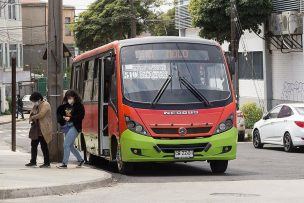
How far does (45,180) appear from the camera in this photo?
1523cm

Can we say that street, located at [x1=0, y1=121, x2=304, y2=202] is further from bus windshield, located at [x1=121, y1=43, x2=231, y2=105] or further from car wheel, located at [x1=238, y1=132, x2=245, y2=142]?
car wheel, located at [x1=238, y1=132, x2=245, y2=142]

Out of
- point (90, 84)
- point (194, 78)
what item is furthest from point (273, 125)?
point (194, 78)

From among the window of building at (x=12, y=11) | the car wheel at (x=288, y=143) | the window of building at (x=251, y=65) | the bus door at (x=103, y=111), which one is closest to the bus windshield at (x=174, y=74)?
the bus door at (x=103, y=111)

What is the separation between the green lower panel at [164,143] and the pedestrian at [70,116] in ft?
4.52

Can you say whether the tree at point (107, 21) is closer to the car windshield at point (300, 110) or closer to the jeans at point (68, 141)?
the car windshield at point (300, 110)

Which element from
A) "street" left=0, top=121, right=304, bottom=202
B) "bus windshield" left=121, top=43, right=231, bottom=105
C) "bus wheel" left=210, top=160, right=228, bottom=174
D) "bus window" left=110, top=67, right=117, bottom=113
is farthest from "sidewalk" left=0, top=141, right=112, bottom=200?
"bus wheel" left=210, top=160, right=228, bottom=174

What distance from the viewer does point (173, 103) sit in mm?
17328

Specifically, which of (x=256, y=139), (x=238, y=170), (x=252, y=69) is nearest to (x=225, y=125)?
(x=238, y=170)

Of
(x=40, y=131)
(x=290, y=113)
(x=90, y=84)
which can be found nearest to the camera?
(x=40, y=131)

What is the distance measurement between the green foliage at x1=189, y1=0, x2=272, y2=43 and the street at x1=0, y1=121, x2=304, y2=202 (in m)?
16.7

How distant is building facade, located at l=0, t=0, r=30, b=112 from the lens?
6431cm

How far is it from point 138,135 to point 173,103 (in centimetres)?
99

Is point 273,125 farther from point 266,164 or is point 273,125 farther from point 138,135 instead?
point 138,135

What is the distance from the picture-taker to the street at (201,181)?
13.5 meters
